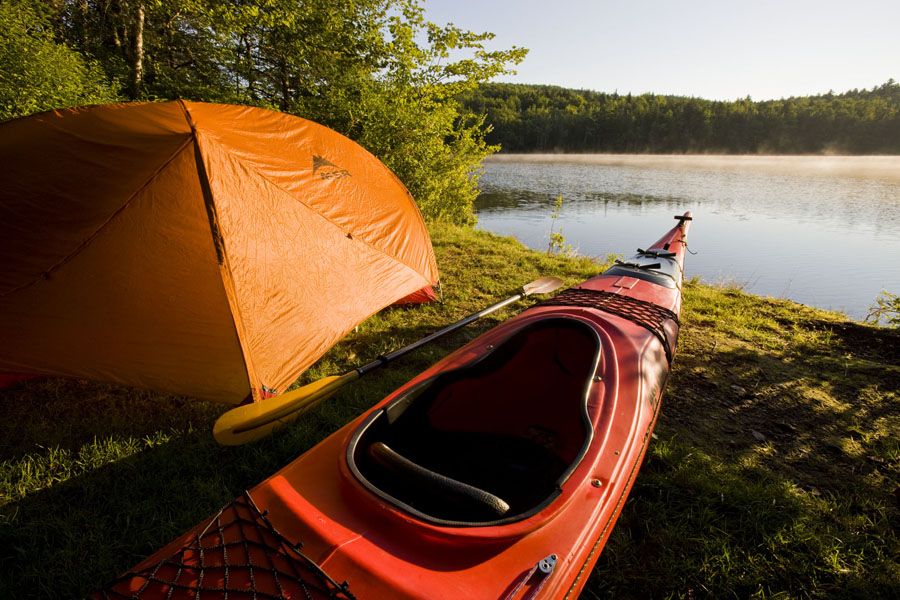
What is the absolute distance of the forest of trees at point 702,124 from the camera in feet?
125

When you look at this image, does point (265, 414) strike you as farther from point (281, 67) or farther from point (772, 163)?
point (772, 163)

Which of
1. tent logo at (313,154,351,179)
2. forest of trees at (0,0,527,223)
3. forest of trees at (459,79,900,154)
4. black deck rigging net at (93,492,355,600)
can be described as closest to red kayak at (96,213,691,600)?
black deck rigging net at (93,492,355,600)

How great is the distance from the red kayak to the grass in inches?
22.2

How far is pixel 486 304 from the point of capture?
15.8 ft

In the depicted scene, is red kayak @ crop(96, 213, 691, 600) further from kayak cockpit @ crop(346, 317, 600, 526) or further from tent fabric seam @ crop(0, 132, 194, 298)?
tent fabric seam @ crop(0, 132, 194, 298)

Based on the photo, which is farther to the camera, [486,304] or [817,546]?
[486,304]

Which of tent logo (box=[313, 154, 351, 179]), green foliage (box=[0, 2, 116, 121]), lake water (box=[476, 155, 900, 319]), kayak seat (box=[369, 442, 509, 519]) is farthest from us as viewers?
lake water (box=[476, 155, 900, 319])

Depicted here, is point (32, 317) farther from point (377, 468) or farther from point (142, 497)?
point (377, 468)

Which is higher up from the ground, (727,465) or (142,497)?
(142,497)

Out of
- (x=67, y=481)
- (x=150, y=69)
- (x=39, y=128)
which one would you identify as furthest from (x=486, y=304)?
(x=150, y=69)

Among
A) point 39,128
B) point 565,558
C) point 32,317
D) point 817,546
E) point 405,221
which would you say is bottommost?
point 817,546

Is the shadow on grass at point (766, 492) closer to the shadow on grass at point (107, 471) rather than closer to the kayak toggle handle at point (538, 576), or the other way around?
the kayak toggle handle at point (538, 576)

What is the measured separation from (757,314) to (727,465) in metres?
3.53

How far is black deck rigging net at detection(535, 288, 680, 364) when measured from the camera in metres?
2.72
